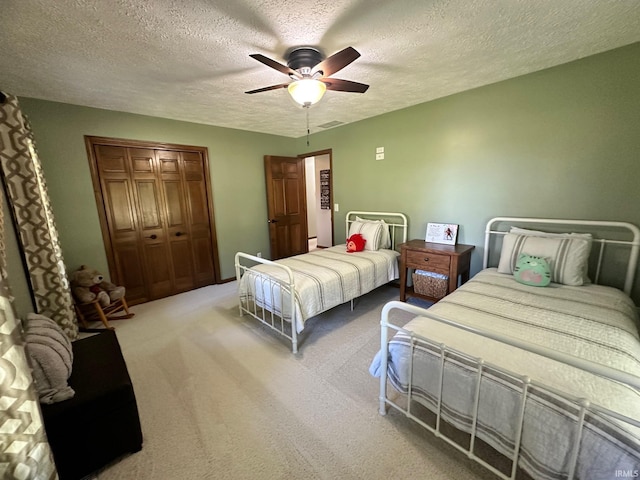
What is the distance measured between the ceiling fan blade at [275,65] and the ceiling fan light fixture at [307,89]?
77 millimetres

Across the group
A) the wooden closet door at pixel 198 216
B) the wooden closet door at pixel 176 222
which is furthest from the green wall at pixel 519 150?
the wooden closet door at pixel 176 222

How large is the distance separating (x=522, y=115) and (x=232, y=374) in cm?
358

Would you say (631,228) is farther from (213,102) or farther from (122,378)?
(213,102)

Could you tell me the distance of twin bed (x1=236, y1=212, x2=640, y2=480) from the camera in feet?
3.11

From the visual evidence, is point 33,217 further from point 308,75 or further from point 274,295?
point 308,75

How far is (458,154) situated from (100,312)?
4.38 m

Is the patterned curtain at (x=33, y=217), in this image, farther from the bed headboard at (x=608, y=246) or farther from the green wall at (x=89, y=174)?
the bed headboard at (x=608, y=246)

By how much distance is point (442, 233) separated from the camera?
3.14 meters

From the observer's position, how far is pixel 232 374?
6.81 ft

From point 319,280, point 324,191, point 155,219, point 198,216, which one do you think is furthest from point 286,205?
point 319,280

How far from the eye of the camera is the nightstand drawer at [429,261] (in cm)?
276

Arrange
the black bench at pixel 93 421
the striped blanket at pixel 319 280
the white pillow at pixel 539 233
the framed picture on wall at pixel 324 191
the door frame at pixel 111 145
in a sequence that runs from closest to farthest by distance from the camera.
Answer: the black bench at pixel 93 421
the white pillow at pixel 539 233
the striped blanket at pixel 319 280
the door frame at pixel 111 145
the framed picture on wall at pixel 324 191

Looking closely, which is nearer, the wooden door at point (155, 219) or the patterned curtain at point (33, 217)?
the patterned curtain at point (33, 217)

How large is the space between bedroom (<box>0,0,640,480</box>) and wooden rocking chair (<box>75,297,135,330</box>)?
510 mm
